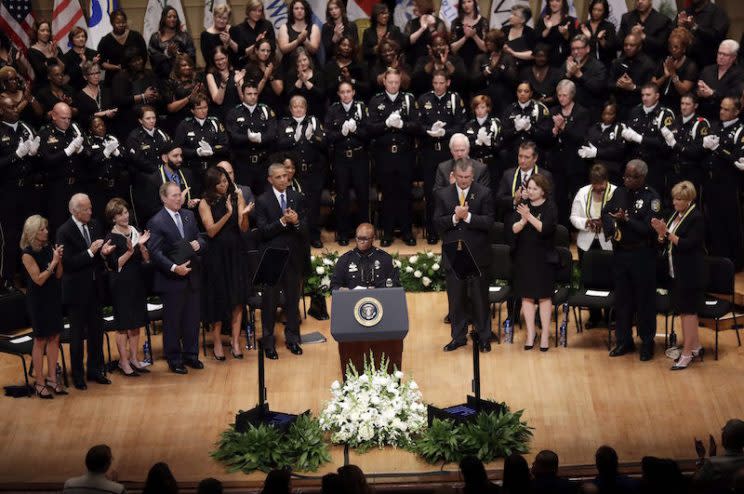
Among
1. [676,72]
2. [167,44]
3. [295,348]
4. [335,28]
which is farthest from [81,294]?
[676,72]

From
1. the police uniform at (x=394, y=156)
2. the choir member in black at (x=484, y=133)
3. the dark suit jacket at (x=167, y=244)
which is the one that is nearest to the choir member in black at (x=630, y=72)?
the choir member in black at (x=484, y=133)

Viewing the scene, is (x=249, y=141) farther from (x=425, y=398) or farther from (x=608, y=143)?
(x=425, y=398)

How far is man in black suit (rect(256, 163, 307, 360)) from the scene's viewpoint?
11.1m

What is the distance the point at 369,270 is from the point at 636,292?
7.72ft

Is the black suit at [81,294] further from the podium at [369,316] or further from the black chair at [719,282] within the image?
the black chair at [719,282]

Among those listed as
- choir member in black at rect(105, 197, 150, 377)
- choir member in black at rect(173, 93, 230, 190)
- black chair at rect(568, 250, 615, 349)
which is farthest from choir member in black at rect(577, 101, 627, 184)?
choir member in black at rect(105, 197, 150, 377)

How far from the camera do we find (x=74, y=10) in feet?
49.8

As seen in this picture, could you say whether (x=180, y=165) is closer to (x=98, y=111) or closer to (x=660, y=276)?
(x=98, y=111)

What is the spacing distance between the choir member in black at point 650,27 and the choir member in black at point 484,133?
1.98 metres

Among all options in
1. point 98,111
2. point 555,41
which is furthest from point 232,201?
point 555,41

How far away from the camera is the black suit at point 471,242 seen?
36.3 feet

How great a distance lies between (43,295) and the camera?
1030 cm

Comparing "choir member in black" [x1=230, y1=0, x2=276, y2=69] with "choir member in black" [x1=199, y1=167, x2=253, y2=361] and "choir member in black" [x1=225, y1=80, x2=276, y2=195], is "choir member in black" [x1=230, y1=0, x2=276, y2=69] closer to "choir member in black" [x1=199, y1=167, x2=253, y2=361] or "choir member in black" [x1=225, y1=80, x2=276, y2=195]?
"choir member in black" [x1=225, y1=80, x2=276, y2=195]

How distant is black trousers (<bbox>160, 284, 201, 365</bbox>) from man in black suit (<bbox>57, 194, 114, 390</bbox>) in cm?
57
